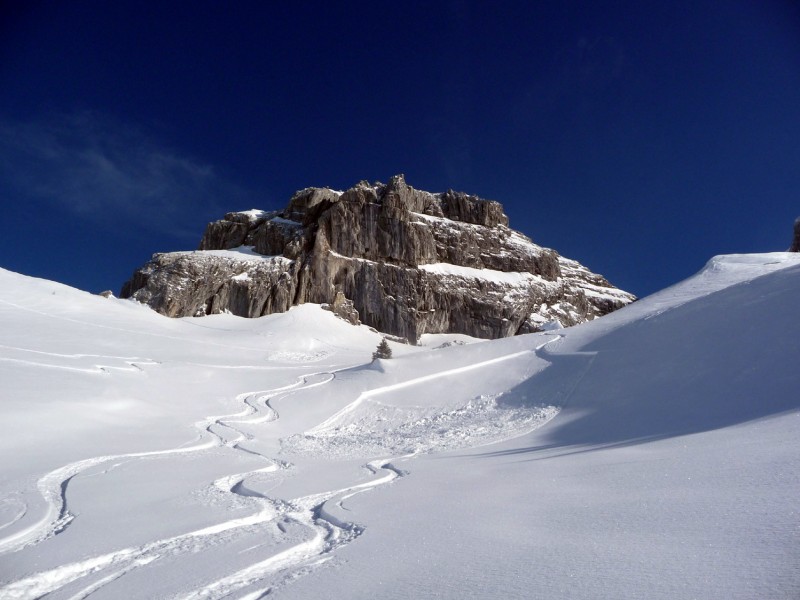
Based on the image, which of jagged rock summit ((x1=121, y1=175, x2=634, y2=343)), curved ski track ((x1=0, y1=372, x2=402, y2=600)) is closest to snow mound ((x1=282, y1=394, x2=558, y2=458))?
curved ski track ((x1=0, y1=372, x2=402, y2=600))

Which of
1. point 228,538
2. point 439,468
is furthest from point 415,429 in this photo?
point 228,538

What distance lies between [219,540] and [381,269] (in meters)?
64.6

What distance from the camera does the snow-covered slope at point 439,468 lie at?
312 centimetres

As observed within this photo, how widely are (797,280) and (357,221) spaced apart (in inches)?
2381

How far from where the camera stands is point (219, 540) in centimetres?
438

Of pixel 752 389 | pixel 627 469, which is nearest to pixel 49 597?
pixel 627 469

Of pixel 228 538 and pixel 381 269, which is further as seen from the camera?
pixel 381 269

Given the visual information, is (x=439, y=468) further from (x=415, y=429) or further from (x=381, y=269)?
(x=381, y=269)

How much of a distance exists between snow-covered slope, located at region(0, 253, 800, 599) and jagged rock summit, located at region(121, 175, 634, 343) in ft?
128

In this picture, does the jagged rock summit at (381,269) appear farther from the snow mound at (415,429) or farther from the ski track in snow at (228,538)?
the ski track in snow at (228,538)

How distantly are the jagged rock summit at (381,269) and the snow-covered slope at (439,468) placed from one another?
1535 inches

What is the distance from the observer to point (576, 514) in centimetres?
396

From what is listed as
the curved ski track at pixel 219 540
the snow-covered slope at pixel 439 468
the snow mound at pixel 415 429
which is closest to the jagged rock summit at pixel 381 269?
the snow-covered slope at pixel 439 468

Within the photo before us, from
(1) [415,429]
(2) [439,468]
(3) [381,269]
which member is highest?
(3) [381,269]
